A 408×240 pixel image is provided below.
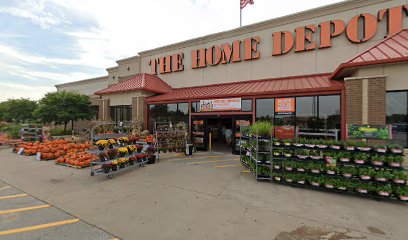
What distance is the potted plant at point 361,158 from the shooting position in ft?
18.4

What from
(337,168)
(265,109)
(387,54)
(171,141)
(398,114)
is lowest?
(337,168)

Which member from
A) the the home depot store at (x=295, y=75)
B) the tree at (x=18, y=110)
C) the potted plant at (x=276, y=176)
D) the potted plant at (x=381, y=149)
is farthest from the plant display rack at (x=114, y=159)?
the tree at (x=18, y=110)

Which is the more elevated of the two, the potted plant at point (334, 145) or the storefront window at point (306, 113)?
the storefront window at point (306, 113)

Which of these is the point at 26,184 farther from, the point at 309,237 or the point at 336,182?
the point at 336,182

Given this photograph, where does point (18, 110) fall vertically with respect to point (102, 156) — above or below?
above

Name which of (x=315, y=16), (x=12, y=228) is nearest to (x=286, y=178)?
(x=12, y=228)

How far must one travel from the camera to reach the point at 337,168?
Answer: 587 centimetres

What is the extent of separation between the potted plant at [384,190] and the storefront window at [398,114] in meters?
5.13

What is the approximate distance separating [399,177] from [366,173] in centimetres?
78

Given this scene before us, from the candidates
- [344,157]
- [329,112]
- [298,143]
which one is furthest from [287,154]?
[329,112]

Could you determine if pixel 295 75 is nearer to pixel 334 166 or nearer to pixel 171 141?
pixel 334 166

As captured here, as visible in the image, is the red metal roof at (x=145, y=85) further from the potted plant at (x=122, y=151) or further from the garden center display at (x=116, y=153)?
the potted plant at (x=122, y=151)

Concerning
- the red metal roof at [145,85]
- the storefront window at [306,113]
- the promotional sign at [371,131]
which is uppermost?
the red metal roof at [145,85]

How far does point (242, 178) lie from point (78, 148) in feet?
35.5
